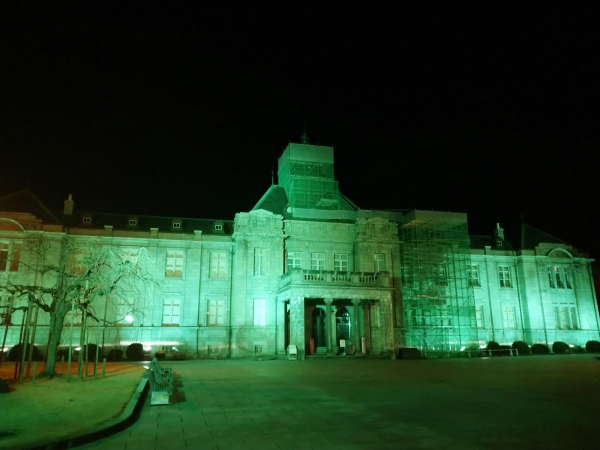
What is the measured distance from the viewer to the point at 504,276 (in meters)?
48.5

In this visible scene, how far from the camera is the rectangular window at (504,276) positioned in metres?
48.3

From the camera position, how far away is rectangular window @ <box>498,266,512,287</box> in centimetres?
4826

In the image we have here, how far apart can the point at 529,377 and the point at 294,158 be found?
29796 mm

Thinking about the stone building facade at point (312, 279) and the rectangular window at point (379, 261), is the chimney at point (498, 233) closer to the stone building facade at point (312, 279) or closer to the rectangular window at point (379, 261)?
the stone building facade at point (312, 279)

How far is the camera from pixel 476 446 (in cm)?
842

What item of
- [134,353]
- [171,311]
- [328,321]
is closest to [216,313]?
[171,311]

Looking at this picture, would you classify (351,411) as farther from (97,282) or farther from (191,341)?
(191,341)

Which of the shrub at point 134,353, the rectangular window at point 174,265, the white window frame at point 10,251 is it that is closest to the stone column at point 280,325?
the rectangular window at point 174,265

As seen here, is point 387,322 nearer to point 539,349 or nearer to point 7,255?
point 539,349

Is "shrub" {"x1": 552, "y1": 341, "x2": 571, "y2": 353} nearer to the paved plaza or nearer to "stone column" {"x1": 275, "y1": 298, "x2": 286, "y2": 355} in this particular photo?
"stone column" {"x1": 275, "y1": 298, "x2": 286, "y2": 355}

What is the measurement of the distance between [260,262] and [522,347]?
24756mm

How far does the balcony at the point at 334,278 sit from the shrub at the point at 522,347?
14.9 metres

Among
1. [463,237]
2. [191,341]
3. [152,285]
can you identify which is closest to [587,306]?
[463,237]

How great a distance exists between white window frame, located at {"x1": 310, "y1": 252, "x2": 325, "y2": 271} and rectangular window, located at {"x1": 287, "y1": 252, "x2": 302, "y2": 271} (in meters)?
1.07
